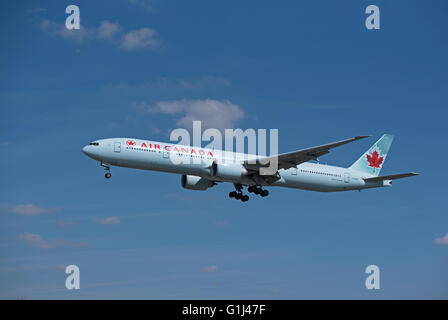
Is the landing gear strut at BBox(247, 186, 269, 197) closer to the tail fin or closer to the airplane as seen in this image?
the airplane

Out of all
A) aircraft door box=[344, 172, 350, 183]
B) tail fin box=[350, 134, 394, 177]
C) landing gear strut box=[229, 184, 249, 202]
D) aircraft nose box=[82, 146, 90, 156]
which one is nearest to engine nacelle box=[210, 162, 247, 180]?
landing gear strut box=[229, 184, 249, 202]

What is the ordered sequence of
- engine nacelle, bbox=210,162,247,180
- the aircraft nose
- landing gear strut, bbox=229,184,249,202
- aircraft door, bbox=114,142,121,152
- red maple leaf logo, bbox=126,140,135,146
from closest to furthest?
aircraft door, bbox=114,142,121,152
red maple leaf logo, bbox=126,140,135,146
the aircraft nose
engine nacelle, bbox=210,162,247,180
landing gear strut, bbox=229,184,249,202

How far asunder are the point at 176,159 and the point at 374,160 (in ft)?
73.8

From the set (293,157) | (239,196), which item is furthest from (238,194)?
(293,157)

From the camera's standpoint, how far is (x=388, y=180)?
174 ft

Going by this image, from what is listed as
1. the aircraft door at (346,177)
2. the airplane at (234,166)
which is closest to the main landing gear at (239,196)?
the airplane at (234,166)

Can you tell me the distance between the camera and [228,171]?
148 feet

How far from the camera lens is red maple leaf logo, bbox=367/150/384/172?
183 ft

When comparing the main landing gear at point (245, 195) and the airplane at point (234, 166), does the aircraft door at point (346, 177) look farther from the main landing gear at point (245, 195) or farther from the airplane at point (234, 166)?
the main landing gear at point (245, 195)

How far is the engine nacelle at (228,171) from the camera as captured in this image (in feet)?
147
